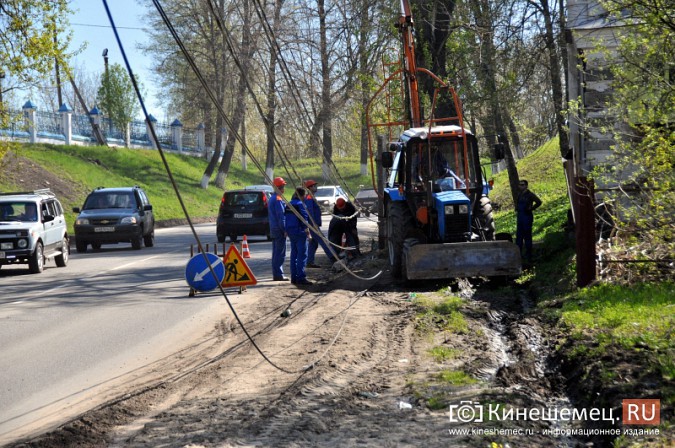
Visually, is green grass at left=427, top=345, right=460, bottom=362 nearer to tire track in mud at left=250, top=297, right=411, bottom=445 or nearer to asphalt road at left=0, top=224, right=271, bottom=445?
tire track in mud at left=250, top=297, right=411, bottom=445

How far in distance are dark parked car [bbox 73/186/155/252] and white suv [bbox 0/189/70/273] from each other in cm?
315

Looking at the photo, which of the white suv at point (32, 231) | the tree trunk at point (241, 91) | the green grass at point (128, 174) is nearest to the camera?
the white suv at point (32, 231)

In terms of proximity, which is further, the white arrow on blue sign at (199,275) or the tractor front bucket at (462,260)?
the tractor front bucket at (462,260)

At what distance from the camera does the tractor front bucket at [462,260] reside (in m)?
14.9

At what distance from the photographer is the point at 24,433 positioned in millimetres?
6852

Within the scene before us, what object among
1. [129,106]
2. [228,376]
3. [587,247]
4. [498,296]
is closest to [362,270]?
[498,296]

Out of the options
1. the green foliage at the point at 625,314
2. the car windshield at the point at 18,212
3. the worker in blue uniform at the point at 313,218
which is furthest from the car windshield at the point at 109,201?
the green foliage at the point at 625,314

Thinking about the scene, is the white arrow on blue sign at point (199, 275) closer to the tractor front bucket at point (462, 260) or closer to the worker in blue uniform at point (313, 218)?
the tractor front bucket at point (462, 260)

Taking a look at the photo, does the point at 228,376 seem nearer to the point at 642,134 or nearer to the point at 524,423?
the point at 524,423

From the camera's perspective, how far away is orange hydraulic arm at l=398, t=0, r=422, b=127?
825 inches

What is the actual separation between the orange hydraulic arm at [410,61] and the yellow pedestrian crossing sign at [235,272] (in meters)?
7.19

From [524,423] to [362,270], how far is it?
12.1m

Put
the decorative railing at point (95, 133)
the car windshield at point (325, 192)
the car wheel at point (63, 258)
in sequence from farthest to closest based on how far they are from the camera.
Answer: the car windshield at point (325, 192) → the decorative railing at point (95, 133) → the car wheel at point (63, 258)

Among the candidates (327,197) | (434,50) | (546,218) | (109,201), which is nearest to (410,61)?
(434,50)
